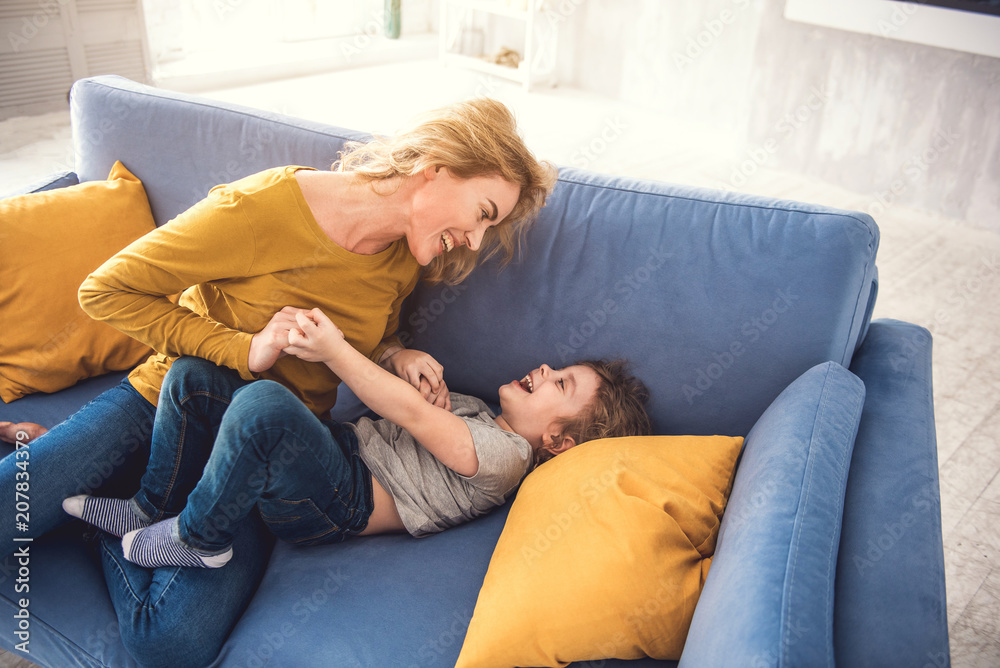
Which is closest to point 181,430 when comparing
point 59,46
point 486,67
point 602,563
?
point 602,563

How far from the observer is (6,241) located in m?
1.49

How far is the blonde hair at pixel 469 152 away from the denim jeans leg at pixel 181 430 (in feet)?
1.45

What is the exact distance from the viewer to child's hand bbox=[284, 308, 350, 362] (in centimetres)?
122

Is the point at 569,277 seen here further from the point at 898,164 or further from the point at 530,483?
the point at 898,164

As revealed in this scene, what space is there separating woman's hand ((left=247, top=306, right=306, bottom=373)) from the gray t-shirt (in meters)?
0.25

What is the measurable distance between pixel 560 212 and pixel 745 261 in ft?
1.22

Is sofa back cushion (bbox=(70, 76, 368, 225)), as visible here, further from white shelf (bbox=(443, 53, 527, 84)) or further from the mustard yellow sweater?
white shelf (bbox=(443, 53, 527, 84))

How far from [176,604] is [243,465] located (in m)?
0.24

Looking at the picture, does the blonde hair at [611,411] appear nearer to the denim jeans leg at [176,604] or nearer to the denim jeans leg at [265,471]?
the denim jeans leg at [265,471]

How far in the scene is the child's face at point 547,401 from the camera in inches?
55.8

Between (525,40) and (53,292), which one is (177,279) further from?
(525,40)

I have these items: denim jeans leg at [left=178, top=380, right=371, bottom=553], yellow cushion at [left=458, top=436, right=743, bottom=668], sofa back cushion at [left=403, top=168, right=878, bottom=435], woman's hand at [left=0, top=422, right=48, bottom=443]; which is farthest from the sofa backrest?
woman's hand at [left=0, top=422, right=48, bottom=443]

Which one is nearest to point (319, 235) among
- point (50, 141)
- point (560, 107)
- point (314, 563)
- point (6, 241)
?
point (314, 563)

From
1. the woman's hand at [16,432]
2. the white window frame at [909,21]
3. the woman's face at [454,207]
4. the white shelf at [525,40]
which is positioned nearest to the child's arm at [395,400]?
the woman's face at [454,207]
